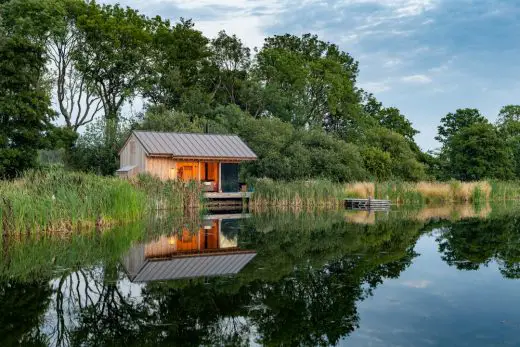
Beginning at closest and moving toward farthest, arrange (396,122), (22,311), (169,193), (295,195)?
(22,311), (169,193), (295,195), (396,122)

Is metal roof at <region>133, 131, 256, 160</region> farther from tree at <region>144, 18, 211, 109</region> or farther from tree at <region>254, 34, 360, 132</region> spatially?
tree at <region>254, 34, 360, 132</region>

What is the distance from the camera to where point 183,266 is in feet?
37.6

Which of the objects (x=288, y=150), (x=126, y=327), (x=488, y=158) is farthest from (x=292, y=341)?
(x=488, y=158)

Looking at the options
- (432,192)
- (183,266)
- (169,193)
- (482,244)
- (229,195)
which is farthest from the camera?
(432,192)

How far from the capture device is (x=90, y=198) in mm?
16656

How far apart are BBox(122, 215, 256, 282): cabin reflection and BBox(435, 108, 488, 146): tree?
4303 cm

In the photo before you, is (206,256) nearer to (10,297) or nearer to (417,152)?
(10,297)

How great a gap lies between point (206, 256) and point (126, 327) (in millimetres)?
5846

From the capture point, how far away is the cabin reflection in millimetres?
10641

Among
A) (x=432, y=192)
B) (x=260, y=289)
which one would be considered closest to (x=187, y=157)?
(x=432, y=192)

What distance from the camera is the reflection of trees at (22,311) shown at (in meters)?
6.48

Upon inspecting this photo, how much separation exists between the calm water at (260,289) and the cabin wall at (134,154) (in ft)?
42.7

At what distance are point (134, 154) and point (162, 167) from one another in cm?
185

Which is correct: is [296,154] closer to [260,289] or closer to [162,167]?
[162,167]
